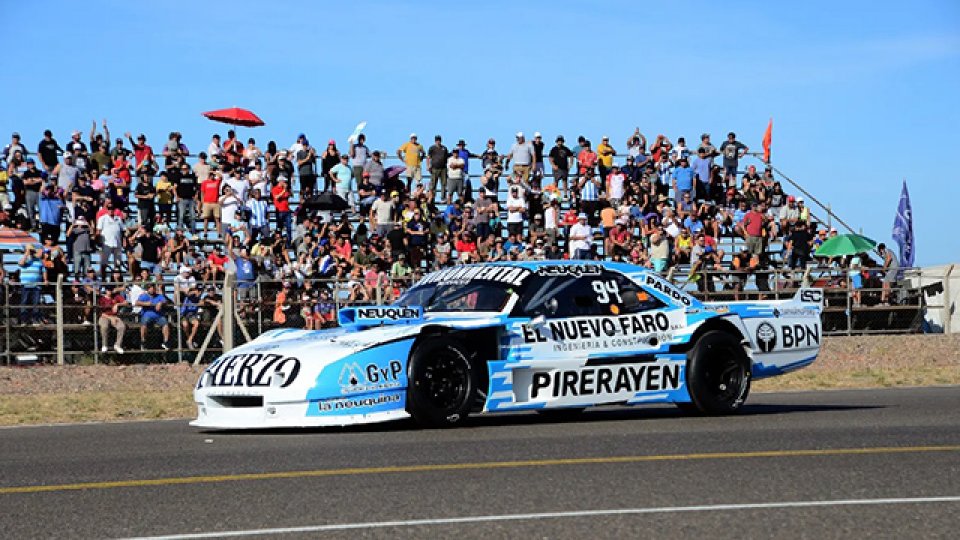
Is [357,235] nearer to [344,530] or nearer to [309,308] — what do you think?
[309,308]

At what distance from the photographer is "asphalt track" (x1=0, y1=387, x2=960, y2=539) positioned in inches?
250

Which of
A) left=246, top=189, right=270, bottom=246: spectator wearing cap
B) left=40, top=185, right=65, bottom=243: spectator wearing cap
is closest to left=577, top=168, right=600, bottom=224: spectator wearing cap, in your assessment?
left=246, top=189, right=270, bottom=246: spectator wearing cap

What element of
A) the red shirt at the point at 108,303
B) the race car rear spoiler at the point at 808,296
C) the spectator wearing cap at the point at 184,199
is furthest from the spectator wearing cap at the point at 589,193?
the race car rear spoiler at the point at 808,296

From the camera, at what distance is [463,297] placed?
1248 cm

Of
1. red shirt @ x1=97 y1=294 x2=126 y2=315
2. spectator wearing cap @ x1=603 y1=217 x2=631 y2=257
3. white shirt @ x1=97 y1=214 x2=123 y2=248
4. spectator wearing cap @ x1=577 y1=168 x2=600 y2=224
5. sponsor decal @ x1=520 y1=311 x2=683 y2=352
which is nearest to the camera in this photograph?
sponsor decal @ x1=520 y1=311 x2=683 y2=352

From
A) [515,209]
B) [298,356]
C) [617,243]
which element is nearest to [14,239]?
[515,209]

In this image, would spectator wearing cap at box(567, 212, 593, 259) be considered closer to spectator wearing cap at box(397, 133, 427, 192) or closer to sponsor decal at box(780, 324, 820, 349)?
spectator wearing cap at box(397, 133, 427, 192)

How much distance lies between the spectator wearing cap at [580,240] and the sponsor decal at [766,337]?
1257 centimetres

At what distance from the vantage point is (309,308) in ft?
73.2

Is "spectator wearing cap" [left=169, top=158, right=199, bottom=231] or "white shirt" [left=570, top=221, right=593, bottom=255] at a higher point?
"spectator wearing cap" [left=169, top=158, right=199, bottom=231]

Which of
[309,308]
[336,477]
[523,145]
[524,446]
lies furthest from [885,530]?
[523,145]

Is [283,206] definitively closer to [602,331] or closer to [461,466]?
[602,331]

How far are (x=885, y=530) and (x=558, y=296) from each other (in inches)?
256

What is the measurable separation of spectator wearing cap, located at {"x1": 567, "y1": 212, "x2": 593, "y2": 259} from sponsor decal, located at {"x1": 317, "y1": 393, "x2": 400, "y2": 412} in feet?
48.9
